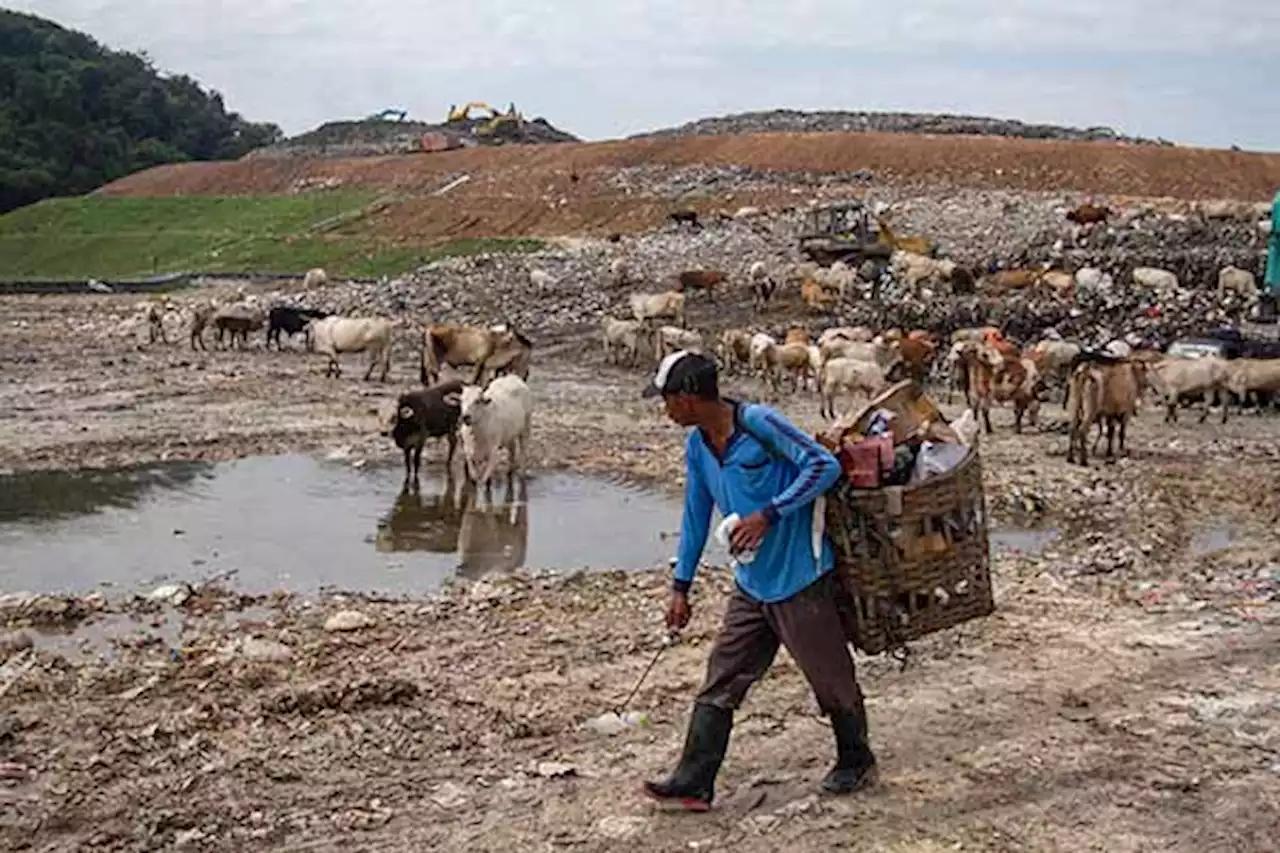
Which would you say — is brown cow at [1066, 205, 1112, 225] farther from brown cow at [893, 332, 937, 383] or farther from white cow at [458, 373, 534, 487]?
white cow at [458, 373, 534, 487]

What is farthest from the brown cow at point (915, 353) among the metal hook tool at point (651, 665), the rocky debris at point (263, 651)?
the rocky debris at point (263, 651)

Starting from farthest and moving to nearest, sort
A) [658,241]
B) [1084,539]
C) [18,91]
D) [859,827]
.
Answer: [18,91], [658,241], [1084,539], [859,827]

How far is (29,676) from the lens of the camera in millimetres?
7605

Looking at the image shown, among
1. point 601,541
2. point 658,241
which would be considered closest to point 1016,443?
point 601,541

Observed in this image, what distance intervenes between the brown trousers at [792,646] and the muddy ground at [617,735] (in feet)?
1.63

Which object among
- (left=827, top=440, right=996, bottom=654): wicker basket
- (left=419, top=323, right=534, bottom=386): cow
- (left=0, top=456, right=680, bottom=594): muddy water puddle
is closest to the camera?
(left=827, top=440, right=996, bottom=654): wicker basket

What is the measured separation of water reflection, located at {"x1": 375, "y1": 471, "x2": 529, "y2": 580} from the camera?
11.5m

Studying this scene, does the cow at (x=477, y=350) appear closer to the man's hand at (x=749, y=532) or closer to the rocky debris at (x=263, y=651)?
the rocky debris at (x=263, y=651)

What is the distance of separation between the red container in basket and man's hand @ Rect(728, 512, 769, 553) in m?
0.42

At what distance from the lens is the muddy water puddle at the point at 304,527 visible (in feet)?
35.3

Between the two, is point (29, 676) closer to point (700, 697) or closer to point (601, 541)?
point (700, 697)

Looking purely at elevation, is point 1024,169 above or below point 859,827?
above

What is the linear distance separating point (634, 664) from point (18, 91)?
6977 cm

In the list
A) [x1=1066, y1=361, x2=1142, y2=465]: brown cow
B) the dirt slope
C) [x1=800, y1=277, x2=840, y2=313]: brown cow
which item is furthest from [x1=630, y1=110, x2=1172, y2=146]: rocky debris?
[x1=1066, y1=361, x2=1142, y2=465]: brown cow
